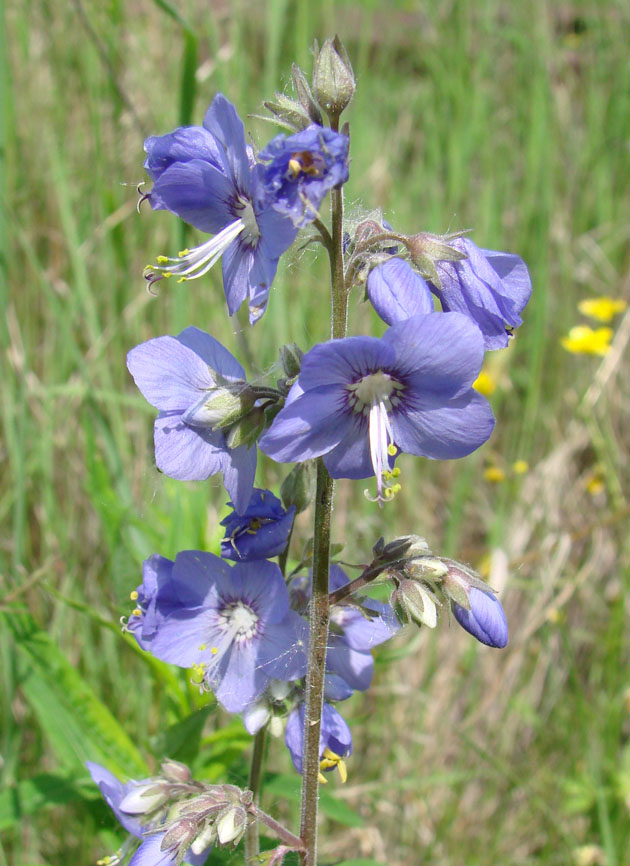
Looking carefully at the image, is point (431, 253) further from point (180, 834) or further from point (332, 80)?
point (180, 834)

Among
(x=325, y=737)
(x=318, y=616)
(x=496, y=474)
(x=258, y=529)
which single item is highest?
(x=258, y=529)

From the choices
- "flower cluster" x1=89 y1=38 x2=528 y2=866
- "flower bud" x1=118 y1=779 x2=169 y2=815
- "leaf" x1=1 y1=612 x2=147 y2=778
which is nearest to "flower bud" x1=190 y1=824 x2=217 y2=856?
"flower cluster" x1=89 y1=38 x2=528 y2=866

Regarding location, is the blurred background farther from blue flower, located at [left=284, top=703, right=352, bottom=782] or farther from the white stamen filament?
the white stamen filament

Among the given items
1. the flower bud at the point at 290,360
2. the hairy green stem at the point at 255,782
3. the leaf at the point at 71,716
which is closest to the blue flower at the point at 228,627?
the hairy green stem at the point at 255,782

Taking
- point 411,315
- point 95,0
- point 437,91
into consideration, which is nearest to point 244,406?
point 411,315

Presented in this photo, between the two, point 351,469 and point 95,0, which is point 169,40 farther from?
point 351,469

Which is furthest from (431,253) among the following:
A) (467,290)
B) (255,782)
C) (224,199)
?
(255,782)

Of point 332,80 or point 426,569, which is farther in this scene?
point 426,569
